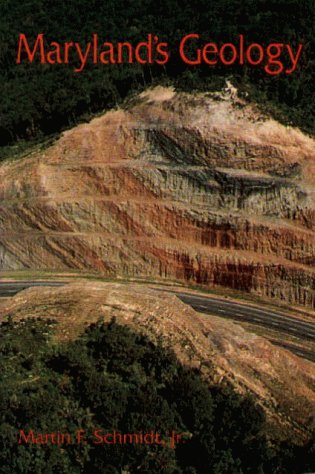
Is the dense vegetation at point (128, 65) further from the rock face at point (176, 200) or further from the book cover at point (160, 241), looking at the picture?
the rock face at point (176, 200)

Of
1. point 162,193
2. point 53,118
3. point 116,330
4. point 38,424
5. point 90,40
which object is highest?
point 90,40

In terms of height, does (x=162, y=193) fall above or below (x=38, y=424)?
above

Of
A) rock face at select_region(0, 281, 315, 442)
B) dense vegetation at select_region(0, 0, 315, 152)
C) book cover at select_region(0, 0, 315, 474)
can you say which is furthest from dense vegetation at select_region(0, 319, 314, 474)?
dense vegetation at select_region(0, 0, 315, 152)

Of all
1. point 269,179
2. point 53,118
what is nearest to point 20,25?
point 53,118

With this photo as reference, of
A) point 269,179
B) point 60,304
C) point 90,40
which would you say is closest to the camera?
point 60,304

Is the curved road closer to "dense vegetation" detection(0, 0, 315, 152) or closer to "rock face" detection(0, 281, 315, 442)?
"rock face" detection(0, 281, 315, 442)

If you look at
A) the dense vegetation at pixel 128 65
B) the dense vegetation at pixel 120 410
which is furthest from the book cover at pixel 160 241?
the dense vegetation at pixel 128 65

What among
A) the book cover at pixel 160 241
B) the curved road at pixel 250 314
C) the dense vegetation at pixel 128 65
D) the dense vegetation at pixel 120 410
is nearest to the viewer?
the dense vegetation at pixel 120 410

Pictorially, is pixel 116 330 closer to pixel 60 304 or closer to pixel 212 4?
pixel 60 304
